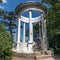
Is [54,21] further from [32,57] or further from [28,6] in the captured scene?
[28,6]

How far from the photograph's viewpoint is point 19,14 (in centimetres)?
2722

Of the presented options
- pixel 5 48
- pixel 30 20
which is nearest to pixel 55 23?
pixel 30 20

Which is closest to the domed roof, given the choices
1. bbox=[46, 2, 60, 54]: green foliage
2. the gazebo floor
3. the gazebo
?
the gazebo

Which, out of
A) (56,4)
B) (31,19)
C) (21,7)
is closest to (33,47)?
(31,19)

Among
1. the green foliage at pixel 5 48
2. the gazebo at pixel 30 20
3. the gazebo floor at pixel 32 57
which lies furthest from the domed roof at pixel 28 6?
the green foliage at pixel 5 48

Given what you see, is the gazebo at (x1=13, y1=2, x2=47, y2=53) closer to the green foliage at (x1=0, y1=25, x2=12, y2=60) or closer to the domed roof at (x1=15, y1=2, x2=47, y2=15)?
the domed roof at (x1=15, y1=2, x2=47, y2=15)

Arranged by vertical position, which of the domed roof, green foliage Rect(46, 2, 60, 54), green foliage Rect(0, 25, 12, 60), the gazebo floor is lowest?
the gazebo floor

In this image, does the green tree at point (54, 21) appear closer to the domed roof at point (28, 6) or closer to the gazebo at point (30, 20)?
the gazebo at point (30, 20)

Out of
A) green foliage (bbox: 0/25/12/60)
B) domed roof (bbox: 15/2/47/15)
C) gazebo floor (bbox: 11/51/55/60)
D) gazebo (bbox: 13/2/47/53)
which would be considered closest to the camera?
green foliage (bbox: 0/25/12/60)

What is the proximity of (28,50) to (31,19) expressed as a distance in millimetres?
4720

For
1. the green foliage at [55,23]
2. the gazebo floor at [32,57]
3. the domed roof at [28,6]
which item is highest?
the domed roof at [28,6]

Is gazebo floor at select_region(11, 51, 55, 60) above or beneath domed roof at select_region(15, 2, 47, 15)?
beneath

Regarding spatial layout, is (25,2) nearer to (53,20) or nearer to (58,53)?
(53,20)

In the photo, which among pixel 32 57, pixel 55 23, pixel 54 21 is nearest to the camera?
pixel 32 57
